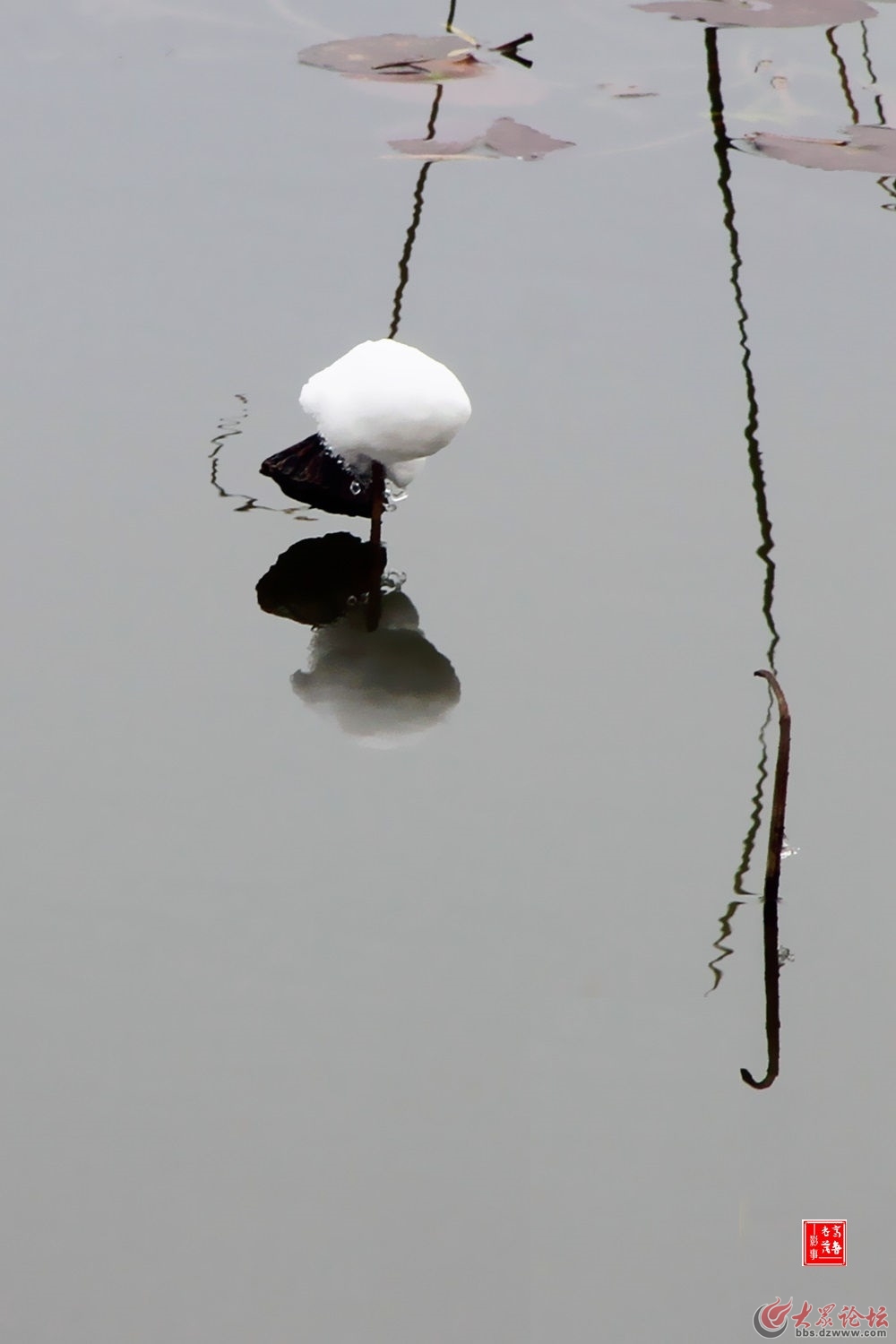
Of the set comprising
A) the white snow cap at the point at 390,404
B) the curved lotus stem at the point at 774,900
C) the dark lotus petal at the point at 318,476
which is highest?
the white snow cap at the point at 390,404

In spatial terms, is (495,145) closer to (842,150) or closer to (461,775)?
(842,150)

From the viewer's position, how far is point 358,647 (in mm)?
1328

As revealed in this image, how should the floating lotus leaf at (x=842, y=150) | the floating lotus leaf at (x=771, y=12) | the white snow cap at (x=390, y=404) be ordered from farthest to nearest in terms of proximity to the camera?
the floating lotus leaf at (x=771, y=12) → the floating lotus leaf at (x=842, y=150) → the white snow cap at (x=390, y=404)

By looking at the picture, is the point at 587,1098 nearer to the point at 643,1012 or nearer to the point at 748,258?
the point at 643,1012

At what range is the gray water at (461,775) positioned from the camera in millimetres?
896

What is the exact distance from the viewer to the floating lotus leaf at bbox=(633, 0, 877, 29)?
250 cm

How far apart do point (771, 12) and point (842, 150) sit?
0.50 m

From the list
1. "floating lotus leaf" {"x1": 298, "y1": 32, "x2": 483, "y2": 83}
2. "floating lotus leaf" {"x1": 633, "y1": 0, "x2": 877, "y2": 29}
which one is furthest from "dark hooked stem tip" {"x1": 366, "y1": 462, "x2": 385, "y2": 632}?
"floating lotus leaf" {"x1": 633, "y1": 0, "x2": 877, "y2": 29}

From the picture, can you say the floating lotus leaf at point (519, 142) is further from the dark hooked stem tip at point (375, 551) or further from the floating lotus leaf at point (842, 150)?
the dark hooked stem tip at point (375, 551)

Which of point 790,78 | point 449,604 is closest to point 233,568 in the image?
point 449,604

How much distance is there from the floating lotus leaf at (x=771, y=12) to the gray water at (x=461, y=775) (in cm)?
50

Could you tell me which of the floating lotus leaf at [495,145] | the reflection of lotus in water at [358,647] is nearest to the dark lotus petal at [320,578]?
the reflection of lotus in water at [358,647]

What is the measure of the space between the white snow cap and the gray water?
14 centimetres

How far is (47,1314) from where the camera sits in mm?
846
